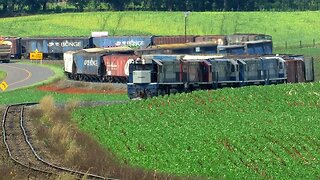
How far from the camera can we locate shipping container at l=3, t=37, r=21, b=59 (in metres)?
105

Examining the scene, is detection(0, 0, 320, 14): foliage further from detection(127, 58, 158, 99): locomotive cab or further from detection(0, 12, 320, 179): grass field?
detection(127, 58, 158, 99): locomotive cab

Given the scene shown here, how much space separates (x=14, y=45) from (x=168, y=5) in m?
58.5

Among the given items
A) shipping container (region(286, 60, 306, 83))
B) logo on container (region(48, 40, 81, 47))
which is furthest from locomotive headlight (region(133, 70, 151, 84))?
logo on container (region(48, 40, 81, 47))

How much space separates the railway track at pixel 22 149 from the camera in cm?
2843

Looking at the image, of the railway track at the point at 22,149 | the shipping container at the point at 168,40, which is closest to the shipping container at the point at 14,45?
the shipping container at the point at 168,40

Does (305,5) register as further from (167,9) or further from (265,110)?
(265,110)

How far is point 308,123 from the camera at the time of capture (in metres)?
37.9

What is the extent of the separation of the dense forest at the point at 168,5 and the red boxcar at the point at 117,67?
90060 millimetres

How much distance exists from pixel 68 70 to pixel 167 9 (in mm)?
85323

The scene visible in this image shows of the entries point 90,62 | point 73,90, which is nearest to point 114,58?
point 90,62

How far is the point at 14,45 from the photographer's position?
348 ft

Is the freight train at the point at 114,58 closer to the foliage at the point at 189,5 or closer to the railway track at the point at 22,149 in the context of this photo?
the railway track at the point at 22,149

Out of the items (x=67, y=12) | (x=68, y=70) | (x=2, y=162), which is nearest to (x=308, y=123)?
(x=2, y=162)

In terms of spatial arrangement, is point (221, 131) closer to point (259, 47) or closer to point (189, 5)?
point (259, 47)
